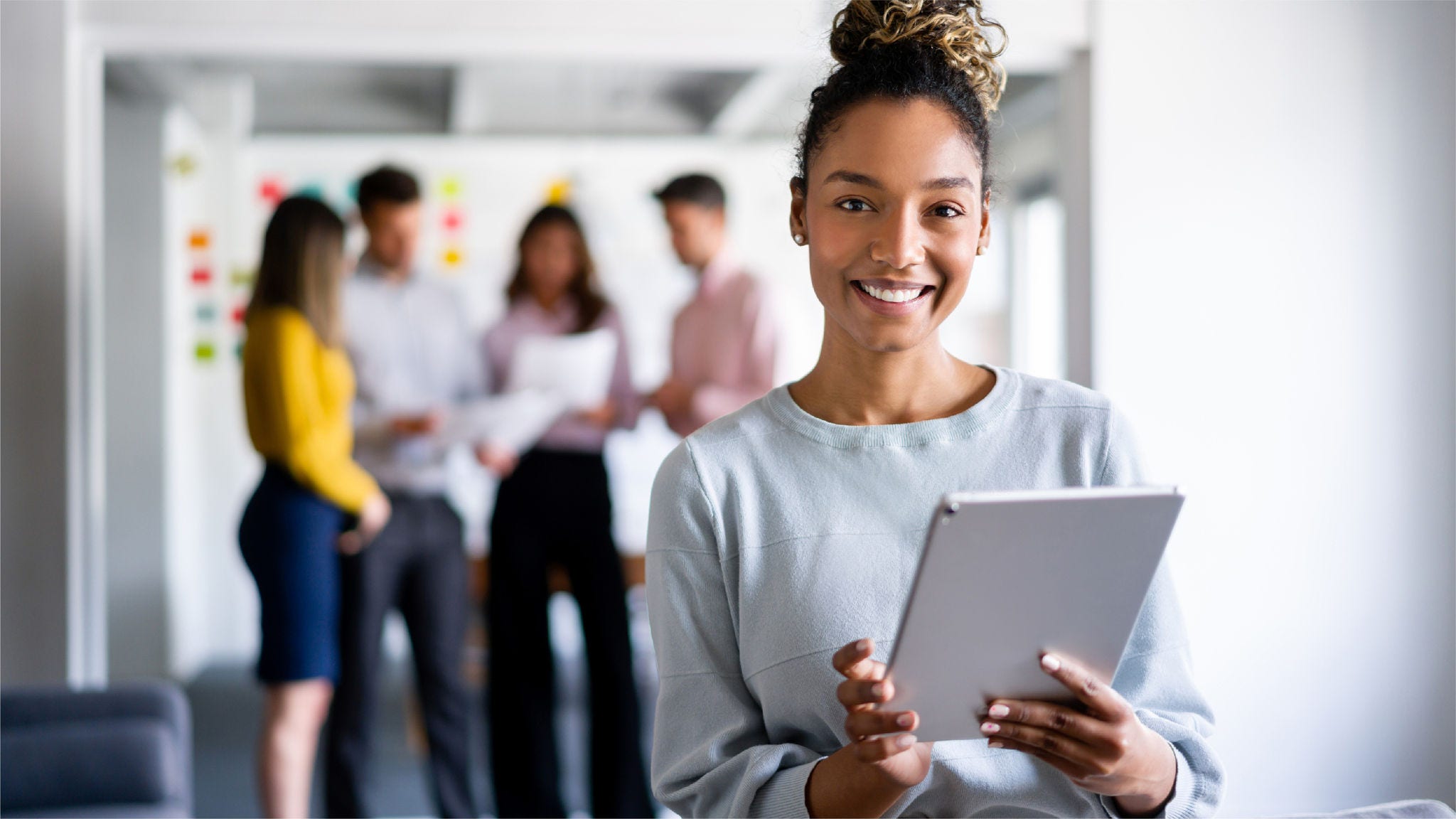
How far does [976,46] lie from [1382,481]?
2.56 m

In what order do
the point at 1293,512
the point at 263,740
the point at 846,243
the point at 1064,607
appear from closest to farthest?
the point at 1064,607 < the point at 846,243 < the point at 263,740 < the point at 1293,512

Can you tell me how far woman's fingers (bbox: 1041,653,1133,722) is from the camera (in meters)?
0.97

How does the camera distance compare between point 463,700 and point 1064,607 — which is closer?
point 1064,607

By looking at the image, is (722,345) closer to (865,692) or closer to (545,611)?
(545,611)

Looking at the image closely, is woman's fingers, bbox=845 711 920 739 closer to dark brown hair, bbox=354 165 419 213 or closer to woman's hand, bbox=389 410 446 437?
woman's hand, bbox=389 410 446 437

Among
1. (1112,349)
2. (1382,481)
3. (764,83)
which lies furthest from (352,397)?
(1382,481)

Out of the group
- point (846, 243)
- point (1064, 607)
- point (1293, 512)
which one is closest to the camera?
point (1064, 607)

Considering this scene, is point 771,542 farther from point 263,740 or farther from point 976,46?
point 263,740

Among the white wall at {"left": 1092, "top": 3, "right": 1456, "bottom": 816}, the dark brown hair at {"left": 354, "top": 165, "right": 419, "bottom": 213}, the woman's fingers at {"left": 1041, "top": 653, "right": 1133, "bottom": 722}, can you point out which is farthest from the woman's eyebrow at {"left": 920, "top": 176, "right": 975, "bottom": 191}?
the dark brown hair at {"left": 354, "top": 165, "right": 419, "bottom": 213}

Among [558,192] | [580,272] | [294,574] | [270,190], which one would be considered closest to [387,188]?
[270,190]

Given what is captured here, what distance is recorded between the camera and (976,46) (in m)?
1.24

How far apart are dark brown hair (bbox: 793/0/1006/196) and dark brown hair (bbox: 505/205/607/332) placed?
2.02m

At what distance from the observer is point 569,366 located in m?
3.23

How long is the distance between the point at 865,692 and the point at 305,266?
8.02 feet
